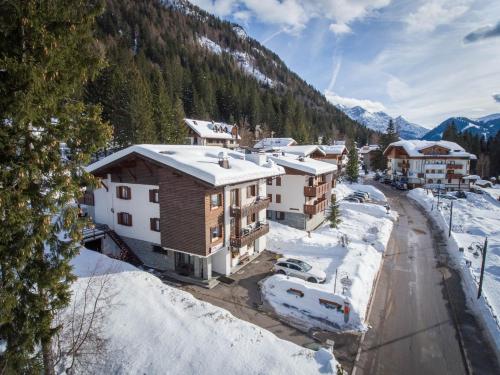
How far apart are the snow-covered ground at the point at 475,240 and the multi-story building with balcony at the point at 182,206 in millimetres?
16521

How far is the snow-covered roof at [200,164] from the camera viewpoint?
19.4 meters

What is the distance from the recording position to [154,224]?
22.8 m

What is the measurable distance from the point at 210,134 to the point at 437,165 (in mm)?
54210

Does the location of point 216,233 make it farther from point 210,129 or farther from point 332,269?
point 210,129

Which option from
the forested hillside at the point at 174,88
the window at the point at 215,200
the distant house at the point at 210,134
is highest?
the forested hillside at the point at 174,88

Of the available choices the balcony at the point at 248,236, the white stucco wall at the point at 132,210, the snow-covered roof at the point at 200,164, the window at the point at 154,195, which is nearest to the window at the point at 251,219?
the balcony at the point at 248,236

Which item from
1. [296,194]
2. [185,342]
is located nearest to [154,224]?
[185,342]

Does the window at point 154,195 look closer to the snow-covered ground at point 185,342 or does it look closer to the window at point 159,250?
the window at point 159,250

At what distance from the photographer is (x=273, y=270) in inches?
949

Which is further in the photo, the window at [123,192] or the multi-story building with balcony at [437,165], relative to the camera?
the multi-story building with balcony at [437,165]

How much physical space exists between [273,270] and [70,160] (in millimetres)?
18365

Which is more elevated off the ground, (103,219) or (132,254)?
(103,219)

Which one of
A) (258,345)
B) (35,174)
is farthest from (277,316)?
(35,174)

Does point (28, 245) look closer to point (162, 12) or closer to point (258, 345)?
point (258, 345)
